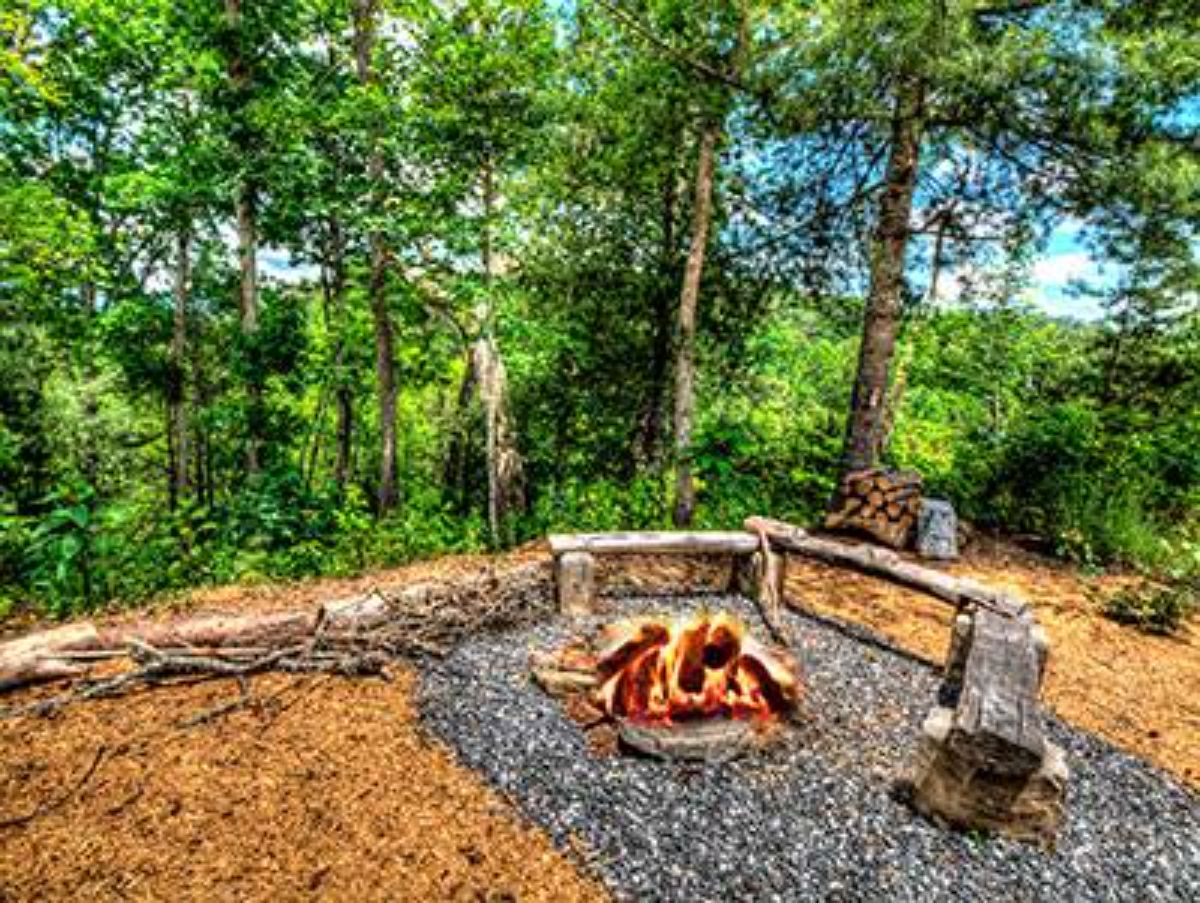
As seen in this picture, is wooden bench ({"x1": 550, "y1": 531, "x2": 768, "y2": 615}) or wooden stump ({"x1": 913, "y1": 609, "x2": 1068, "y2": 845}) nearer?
wooden stump ({"x1": 913, "y1": 609, "x2": 1068, "y2": 845})

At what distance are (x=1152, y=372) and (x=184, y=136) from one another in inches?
575

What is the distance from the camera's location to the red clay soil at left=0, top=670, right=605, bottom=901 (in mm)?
2041

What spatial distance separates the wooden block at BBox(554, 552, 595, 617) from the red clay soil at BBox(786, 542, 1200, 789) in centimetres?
184

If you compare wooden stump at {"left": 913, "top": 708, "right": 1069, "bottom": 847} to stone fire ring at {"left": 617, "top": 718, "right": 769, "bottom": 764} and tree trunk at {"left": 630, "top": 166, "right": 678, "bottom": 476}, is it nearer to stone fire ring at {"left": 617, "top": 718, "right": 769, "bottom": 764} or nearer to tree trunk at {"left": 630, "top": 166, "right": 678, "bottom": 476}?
stone fire ring at {"left": 617, "top": 718, "right": 769, "bottom": 764}

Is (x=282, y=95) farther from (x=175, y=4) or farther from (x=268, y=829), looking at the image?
(x=268, y=829)

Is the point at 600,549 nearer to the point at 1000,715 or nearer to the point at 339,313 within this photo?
the point at 1000,715

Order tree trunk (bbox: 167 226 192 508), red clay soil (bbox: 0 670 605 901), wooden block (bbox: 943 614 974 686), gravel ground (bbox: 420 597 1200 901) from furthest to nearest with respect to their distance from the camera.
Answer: tree trunk (bbox: 167 226 192 508), wooden block (bbox: 943 614 974 686), gravel ground (bbox: 420 597 1200 901), red clay soil (bbox: 0 670 605 901)

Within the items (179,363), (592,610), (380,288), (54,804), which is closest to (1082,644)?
(592,610)

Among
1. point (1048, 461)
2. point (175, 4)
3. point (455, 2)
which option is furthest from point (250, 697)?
point (175, 4)

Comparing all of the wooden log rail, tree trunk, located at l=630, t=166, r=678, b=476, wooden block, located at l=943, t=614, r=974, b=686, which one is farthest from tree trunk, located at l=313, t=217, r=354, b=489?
wooden block, located at l=943, t=614, r=974, b=686

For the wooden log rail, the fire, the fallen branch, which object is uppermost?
the wooden log rail

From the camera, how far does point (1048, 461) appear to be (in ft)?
24.6

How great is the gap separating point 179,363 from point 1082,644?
15.3m

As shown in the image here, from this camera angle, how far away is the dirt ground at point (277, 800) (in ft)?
6.73
